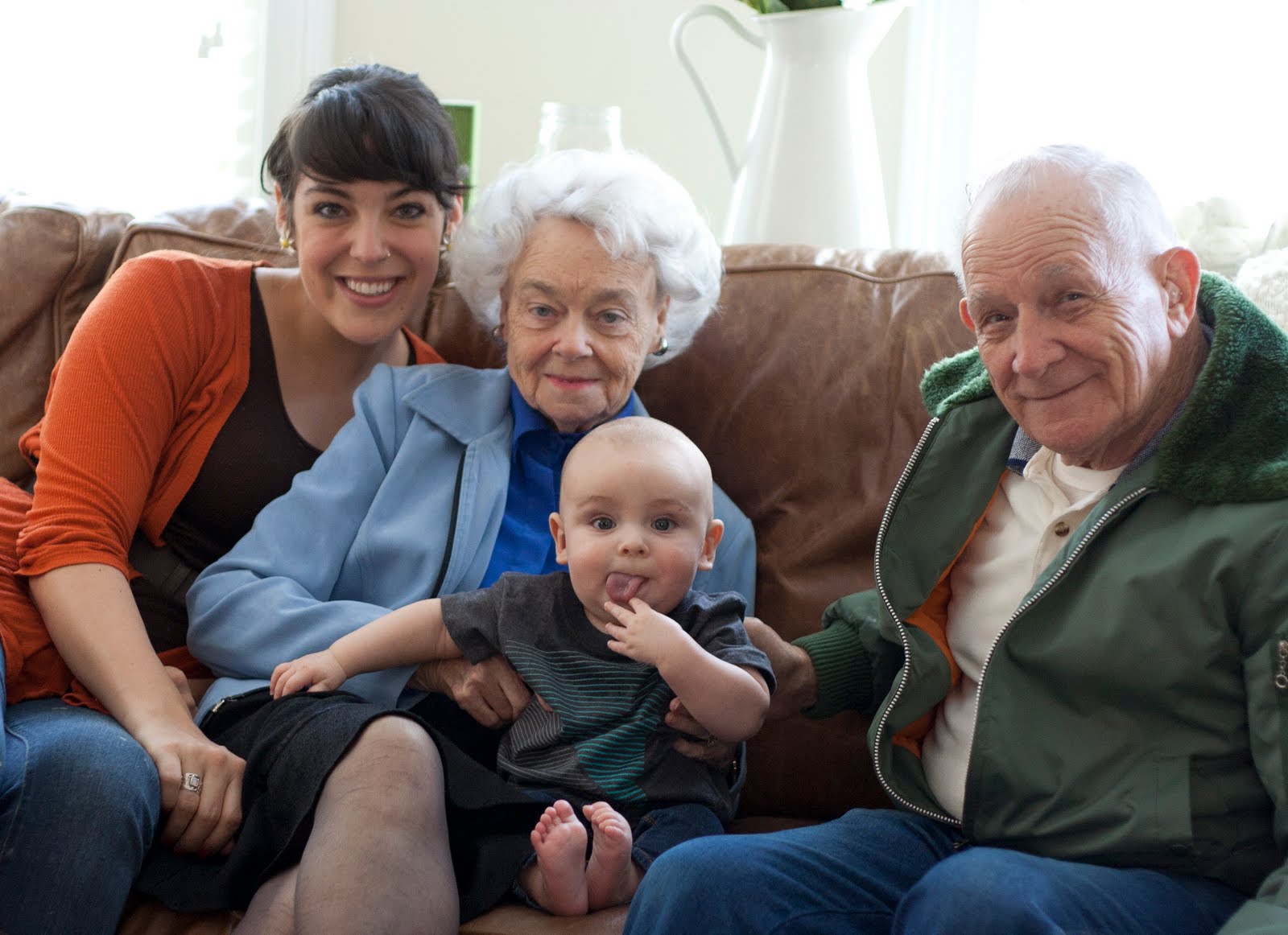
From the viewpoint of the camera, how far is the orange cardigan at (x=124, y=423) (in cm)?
163

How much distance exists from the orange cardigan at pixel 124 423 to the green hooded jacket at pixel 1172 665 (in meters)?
1.07

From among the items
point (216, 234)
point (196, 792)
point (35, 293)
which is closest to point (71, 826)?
point (196, 792)

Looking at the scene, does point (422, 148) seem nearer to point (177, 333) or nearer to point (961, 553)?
point (177, 333)

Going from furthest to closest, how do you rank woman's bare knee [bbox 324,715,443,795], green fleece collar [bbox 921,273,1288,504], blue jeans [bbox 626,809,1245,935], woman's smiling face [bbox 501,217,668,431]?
woman's smiling face [bbox 501,217,668,431] → woman's bare knee [bbox 324,715,443,795] → green fleece collar [bbox 921,273,1288,504] → blue jeans [bbox 626,809,1245,935]

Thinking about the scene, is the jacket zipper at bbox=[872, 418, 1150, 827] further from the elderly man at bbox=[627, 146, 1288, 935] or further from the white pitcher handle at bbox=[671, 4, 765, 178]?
the white pitcher handle at bbox=[671, 4, 765, 178]

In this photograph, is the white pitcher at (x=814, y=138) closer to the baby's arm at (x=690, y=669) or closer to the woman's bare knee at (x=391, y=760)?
the baby's arm at (x=690, y=669)

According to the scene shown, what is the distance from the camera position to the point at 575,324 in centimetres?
178

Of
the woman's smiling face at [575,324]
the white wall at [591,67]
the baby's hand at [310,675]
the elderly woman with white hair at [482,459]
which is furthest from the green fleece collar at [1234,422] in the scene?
the white wall at [591,67]

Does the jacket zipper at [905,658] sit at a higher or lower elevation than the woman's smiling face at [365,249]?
lower

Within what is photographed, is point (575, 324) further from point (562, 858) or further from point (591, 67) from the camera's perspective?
point (591, 67)

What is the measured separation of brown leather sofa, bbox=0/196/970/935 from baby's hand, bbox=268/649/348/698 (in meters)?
0.62

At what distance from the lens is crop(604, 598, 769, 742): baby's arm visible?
4.76 ft

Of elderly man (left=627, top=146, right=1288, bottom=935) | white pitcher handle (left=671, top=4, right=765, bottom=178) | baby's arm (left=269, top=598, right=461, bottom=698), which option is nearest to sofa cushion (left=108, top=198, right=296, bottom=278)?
baby's arm (left=269, top=598, right=461, bottom=698)

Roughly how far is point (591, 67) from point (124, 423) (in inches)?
63.1
